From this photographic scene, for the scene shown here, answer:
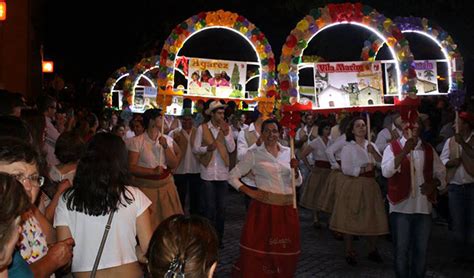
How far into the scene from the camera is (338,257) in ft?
31.9

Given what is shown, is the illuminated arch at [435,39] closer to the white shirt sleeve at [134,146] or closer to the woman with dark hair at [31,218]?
the white shirt sleeve at [134,146]

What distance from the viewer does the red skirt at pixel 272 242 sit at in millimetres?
7348

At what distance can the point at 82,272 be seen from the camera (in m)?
4.54

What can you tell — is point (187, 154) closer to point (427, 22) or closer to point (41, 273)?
point (427, 22)

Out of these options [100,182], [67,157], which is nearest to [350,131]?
[67,157]

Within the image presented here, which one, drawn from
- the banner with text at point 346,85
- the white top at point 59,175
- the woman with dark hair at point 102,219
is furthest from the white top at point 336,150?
the woman with dark hair at point 102,219

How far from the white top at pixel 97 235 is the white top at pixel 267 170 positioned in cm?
306

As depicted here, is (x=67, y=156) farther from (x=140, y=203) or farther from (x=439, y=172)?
(x=439, y=172)

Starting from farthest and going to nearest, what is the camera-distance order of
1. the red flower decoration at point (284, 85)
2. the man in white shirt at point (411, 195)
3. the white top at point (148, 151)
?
the white top at point (148, 151)
the red flower decoration at point (284, 85)
the man in white shirt at point (411, 195)

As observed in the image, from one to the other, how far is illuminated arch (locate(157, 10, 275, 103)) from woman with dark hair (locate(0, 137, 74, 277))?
6.15 metres

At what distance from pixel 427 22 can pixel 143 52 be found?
653 inches

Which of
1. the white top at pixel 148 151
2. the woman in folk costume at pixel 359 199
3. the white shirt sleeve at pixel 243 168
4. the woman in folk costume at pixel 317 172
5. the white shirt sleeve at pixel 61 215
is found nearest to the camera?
the white shirt sleeve at pixel 61 215

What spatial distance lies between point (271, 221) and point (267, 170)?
583 millimetres

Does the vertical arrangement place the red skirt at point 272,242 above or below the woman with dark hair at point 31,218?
below
